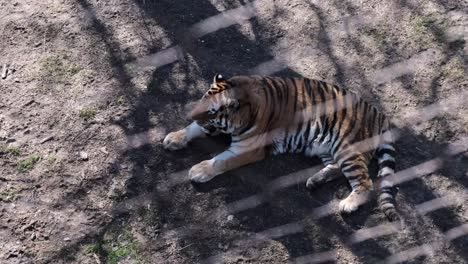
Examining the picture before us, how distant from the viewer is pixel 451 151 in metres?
3.25

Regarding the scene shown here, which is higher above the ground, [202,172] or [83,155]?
[83,155]

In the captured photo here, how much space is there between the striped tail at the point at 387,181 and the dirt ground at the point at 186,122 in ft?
0.16

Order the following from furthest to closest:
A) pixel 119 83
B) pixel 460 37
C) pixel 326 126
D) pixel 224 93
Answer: pixel 460 37 → pixel 119 83 → pixel 326 126 → pixel 224 93

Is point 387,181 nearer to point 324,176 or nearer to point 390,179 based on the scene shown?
point 390,179

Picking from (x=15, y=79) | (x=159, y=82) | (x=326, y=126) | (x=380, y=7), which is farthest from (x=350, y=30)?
(x=15, y=79)

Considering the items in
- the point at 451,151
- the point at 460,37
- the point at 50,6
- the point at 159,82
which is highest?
the point at 50,6

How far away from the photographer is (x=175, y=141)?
3137mm

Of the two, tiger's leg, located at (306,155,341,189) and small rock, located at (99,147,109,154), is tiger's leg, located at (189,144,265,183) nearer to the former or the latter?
tiger's leg, located at (306,155,341,189)

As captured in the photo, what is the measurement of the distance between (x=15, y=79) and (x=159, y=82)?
0.74 m

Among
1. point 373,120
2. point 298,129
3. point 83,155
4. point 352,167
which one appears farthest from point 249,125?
point 83,155

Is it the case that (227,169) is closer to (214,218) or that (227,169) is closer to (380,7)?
(214,218)

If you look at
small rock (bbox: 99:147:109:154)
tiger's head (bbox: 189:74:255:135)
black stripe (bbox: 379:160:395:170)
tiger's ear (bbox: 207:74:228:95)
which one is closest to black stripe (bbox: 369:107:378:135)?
black stripe (bbox: 379:160:395:170)

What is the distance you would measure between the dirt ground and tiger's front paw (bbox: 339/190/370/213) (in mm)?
40

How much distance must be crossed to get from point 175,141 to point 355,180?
84cm
